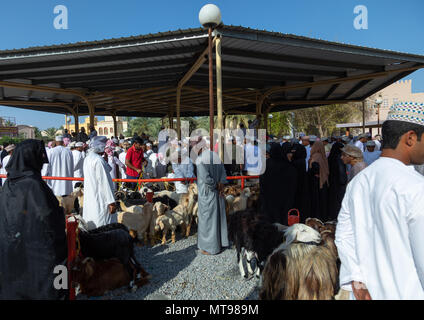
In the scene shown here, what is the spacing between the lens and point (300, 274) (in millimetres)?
2479

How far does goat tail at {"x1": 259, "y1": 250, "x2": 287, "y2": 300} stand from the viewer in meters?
2.52

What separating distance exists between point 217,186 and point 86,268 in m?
2.26

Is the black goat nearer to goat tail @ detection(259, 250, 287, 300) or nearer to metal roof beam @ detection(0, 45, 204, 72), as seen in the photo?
metal roof beam @ detection(0, 45, 204, 72)

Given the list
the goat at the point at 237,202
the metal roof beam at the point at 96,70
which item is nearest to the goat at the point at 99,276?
the goat at the point at 237,202

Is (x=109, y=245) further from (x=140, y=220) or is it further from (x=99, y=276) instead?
(x=140, y=220)

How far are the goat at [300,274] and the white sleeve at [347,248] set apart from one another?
2.96ft

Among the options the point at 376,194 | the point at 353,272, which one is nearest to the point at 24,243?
the point at 353,272

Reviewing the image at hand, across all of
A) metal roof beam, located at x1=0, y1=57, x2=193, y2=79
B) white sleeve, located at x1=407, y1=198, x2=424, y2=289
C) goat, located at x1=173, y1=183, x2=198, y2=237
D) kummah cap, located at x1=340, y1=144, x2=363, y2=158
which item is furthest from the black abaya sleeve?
metal roof beam, located at x1=0, y1=57, x2=193, y2=79

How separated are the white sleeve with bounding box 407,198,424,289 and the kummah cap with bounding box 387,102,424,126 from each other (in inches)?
15.5

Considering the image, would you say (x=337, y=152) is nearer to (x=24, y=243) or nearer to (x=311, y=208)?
(x=311, y=208)

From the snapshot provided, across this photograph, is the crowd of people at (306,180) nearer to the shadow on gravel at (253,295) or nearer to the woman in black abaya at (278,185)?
the woman in black abaya at (278,185)

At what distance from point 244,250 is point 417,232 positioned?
110 inches

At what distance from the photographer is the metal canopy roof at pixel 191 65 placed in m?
5.70

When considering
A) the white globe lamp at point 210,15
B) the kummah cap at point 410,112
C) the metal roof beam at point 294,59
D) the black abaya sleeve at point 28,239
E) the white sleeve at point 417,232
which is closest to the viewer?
the white sleeve at point 417,232
